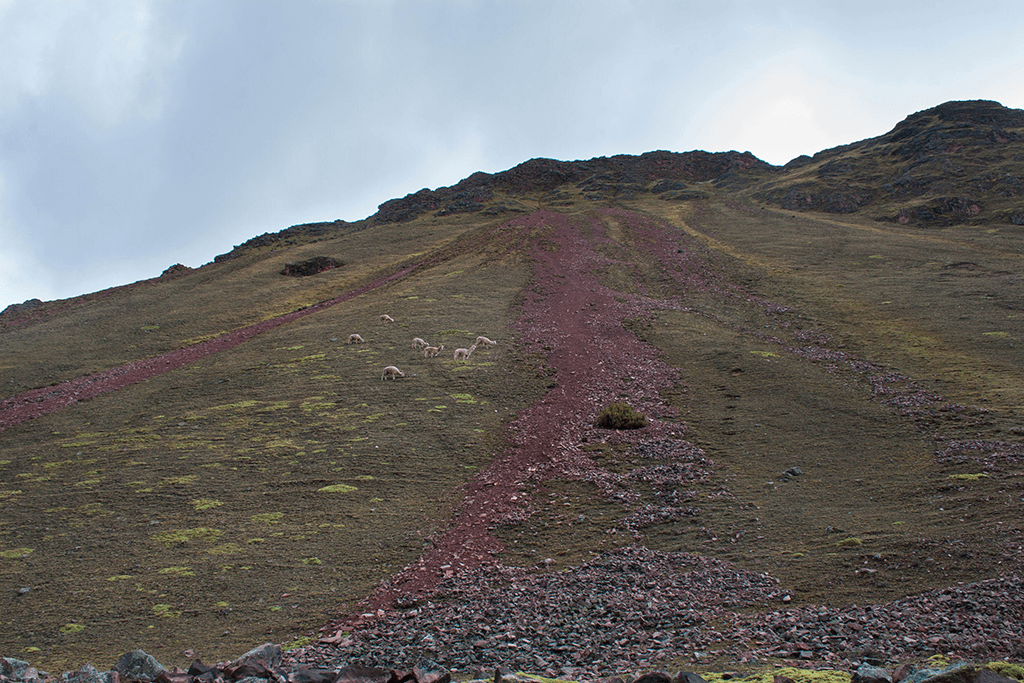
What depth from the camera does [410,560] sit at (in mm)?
18016

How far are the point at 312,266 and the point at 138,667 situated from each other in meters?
77.1

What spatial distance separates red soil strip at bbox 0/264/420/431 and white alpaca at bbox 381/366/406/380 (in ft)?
59.4

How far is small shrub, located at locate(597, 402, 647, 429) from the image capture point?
28188 millimetres

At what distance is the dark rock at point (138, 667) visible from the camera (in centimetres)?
1048

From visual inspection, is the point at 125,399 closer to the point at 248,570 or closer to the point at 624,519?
the point at 248,570

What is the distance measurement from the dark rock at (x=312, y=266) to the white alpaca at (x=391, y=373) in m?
51.0

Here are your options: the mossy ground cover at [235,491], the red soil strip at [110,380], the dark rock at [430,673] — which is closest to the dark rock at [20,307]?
the red soil strip at [110,380]

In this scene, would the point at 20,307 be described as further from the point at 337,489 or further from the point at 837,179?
the point at 837,179

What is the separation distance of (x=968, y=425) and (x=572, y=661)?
2147 cm

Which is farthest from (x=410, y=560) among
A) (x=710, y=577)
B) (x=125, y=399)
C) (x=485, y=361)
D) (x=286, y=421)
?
(x=125, y=399)

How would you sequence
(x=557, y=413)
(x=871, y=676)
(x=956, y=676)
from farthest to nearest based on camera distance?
(x=557, y=413) < (x=871, y=676) < (x=956, y=676)

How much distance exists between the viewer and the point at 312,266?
8281 cm

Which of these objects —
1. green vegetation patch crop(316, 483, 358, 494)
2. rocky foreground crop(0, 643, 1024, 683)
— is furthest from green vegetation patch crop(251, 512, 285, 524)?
rocky foreground crop(0, 643, 1024, 683)

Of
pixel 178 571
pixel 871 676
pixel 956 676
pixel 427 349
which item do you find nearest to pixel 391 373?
pixel 427 349
